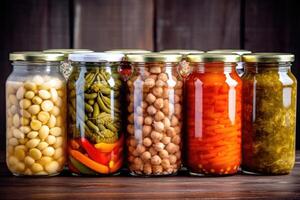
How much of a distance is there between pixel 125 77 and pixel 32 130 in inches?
7.8

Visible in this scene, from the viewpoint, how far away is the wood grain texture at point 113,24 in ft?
5.36

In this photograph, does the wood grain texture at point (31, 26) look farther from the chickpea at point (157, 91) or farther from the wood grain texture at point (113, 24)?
the chickpea at point (157, 91)

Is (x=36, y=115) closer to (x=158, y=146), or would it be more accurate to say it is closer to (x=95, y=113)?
(x=95, y=113)

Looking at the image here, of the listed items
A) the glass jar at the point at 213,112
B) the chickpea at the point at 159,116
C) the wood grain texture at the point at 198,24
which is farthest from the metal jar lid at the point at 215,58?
the wood grain texture at the point at 198,24

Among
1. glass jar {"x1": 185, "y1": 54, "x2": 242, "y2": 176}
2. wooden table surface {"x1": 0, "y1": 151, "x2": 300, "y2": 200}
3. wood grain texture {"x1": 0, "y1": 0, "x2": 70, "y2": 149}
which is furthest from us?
wood grain texture {"x1": 0, "y1": 0, "x2": 70, "y2": 149}

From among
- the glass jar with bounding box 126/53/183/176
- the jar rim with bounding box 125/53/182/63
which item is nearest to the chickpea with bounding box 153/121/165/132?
the glass jar with bounding box 126/53/183/176

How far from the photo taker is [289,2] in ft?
5.49

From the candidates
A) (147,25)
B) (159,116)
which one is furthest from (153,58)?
(147,25)

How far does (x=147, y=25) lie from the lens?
164 centimetres

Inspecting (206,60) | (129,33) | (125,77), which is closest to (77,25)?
(129,33)

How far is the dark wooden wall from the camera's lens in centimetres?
163

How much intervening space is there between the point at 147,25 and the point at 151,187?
0.65 metres

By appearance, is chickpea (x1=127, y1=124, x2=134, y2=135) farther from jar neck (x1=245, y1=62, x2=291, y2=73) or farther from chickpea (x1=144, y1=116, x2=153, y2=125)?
jar neck (x1=245, y1=62, x2=291, y2=73)

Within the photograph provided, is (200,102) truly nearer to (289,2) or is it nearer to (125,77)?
(125,77)
